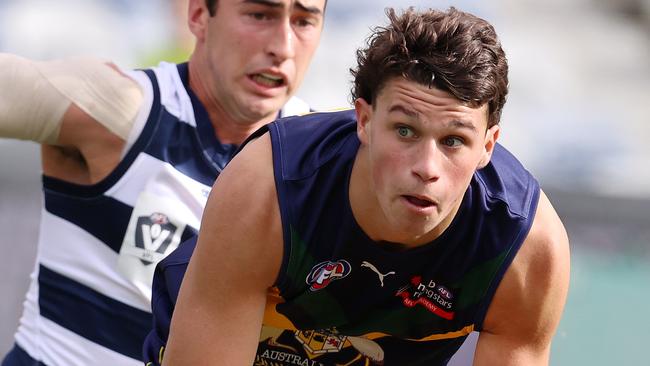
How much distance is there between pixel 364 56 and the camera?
2.36 metres

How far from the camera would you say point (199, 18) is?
3631 mm

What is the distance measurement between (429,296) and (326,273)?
241 mm

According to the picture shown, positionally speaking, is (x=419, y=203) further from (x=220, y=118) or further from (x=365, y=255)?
(x=220, y=118)

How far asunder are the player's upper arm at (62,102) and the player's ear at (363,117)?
108 cm

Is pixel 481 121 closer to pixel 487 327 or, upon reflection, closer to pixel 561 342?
pixel 487 327

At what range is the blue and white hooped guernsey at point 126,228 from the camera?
3.24m

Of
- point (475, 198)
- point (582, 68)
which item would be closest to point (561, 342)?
point (582, 68)

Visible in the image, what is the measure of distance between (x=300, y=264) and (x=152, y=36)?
3804 millimetres

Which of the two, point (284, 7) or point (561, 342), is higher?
point (284, 7)

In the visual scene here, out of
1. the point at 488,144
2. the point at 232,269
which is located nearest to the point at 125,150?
the point at 232,269

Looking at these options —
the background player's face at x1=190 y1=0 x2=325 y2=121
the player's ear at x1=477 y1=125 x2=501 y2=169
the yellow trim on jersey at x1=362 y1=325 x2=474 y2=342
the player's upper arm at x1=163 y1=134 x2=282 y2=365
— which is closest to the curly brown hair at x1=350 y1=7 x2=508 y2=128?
the player's ear at x1=477 y1=125 x2=501 y2=169

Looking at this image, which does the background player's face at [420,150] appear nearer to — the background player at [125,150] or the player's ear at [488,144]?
the player's ear at [488,144]

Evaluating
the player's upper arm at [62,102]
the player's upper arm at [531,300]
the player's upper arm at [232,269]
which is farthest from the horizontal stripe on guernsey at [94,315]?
the player's upper arm at [531,300]

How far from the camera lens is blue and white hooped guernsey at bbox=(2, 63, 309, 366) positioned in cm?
324
